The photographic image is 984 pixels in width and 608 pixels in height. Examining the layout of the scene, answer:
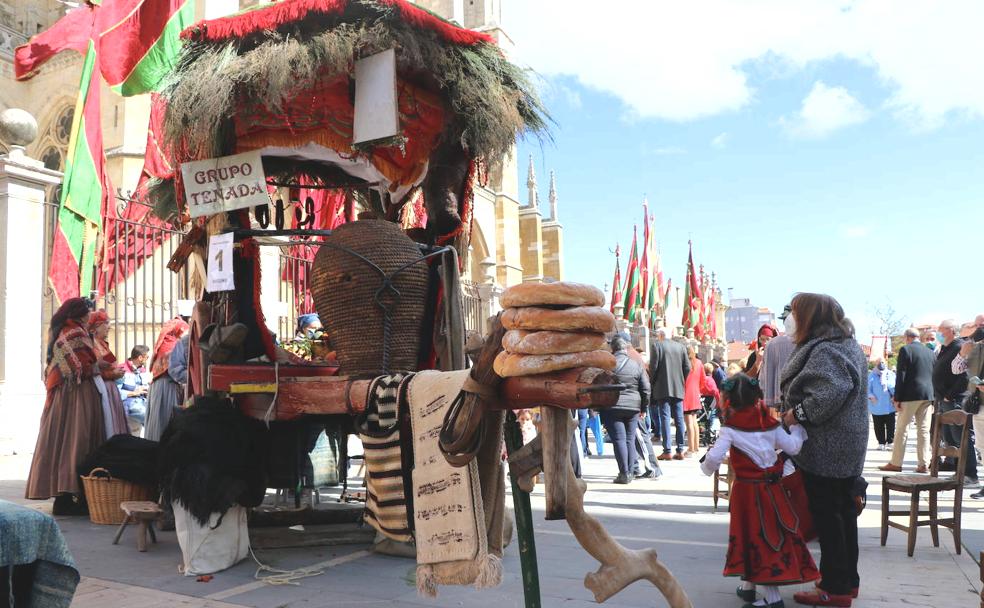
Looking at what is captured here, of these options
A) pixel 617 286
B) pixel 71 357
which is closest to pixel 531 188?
pixel 617 286

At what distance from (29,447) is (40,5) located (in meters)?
21.4

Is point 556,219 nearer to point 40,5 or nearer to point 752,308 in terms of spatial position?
point 40,5

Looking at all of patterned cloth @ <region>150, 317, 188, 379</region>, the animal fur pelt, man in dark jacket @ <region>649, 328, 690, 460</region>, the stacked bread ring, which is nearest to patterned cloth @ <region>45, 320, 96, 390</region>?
patterned cloth @ <region>150, 317, 188, 379</region>

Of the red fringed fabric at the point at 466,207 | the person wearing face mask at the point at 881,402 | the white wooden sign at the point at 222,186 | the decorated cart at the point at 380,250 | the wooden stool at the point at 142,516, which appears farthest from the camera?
the person wearing face mask at the point at 881,402

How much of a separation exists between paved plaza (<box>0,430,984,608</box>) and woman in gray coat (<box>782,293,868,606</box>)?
26 centimetres

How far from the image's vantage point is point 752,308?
122 meters

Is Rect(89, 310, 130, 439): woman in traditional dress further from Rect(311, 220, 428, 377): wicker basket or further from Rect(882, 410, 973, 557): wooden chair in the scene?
Rect(882, 410, 973, 557): wooden chair

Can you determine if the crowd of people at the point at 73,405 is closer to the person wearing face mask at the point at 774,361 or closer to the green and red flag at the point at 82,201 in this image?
the green and red flag at the point at 82,201

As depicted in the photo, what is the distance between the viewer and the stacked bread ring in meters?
2.25

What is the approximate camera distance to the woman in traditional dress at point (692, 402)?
468 inches

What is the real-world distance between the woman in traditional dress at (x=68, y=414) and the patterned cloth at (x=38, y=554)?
4358 mm

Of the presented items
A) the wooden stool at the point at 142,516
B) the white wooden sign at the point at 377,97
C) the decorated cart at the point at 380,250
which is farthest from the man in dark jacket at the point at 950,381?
the wooden stool at the point at 142,516

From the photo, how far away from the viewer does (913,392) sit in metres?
9.23

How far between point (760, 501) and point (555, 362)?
7.47 ft
